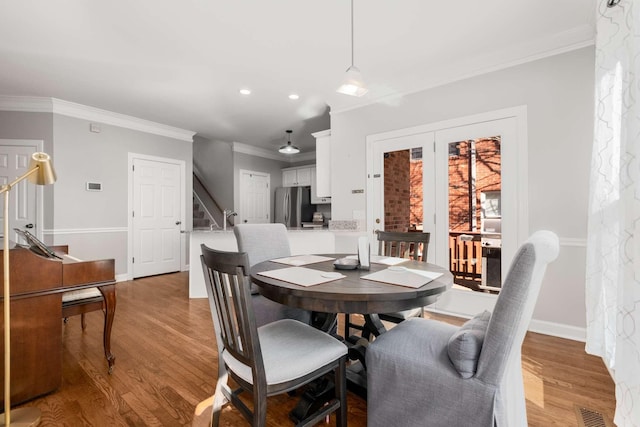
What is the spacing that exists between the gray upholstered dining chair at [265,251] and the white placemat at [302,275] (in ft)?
1.56

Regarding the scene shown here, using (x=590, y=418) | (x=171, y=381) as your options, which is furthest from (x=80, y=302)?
(x=590, y=418)

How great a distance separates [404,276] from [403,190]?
2170 mm

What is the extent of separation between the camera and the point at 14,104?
4.03m

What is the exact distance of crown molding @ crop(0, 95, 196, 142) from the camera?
4020mm

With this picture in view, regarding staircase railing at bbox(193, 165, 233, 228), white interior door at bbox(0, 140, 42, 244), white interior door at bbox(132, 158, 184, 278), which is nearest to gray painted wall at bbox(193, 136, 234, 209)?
staircase railing at bbox(193, 165, 233, 228)

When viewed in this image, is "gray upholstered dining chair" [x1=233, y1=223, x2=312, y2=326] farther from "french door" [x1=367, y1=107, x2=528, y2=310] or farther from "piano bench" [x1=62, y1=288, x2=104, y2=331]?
"french door" [x1=367, y1=107, x2=528, y2=310]

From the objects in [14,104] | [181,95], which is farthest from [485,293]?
[14,104]

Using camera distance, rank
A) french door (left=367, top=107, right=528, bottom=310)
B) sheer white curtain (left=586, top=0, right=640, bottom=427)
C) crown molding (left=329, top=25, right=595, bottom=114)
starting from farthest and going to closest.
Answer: french door (left=367, top=107, right=528, bottom=310)
crown molding (left=329, top=25, right=595, bottom=114)
sheer white curtain (left=586, top=0, right=640, bottom=427)

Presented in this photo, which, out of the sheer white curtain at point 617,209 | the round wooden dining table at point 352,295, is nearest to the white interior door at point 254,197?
the round wooden dining table at point 352,295

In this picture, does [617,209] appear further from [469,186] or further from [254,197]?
[254,197]

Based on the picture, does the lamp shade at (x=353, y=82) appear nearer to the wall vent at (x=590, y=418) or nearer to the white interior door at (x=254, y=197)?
the wall vent at (x=590, y=418)

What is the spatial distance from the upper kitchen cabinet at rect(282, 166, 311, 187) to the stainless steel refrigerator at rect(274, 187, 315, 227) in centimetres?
21

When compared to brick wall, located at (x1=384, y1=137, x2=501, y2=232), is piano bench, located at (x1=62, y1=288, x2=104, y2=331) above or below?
below

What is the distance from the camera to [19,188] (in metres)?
4.03
